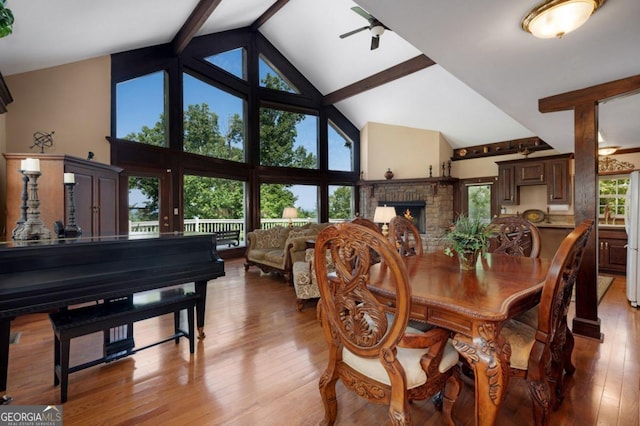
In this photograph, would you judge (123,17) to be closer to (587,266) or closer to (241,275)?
(241,275)

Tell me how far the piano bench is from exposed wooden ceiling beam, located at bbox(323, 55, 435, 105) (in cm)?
555

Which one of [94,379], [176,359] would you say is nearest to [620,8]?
[176,359]

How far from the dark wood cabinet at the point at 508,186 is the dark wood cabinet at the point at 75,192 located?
7409mm

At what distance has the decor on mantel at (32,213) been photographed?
2008 millimetres

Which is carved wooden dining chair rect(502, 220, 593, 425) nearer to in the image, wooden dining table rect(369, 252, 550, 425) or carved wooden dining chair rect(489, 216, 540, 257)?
wooden dining table rect(369, 252, 550, 425)

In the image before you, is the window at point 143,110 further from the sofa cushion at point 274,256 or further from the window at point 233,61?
the sofa cushion at point 274,256

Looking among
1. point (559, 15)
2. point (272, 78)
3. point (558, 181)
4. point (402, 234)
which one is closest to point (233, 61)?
point (272, 78)

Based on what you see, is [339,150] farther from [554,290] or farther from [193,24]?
[554,290]

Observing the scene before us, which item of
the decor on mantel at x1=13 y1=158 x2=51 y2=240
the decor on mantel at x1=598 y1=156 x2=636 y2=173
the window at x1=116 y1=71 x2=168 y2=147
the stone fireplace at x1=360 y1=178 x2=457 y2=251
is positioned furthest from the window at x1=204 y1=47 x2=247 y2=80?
the decor on mantel at x1=598 y1=156 x2=636 y2=173

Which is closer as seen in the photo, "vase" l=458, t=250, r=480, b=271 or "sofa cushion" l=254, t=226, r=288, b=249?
"vase" l=458, t=250, r=480, b=271

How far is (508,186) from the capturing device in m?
6.47

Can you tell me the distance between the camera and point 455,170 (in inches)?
304

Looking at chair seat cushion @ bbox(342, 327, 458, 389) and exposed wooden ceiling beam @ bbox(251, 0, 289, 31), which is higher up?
exposed wooden ceiling beam @ bbox(251, 0, 289, 31)
